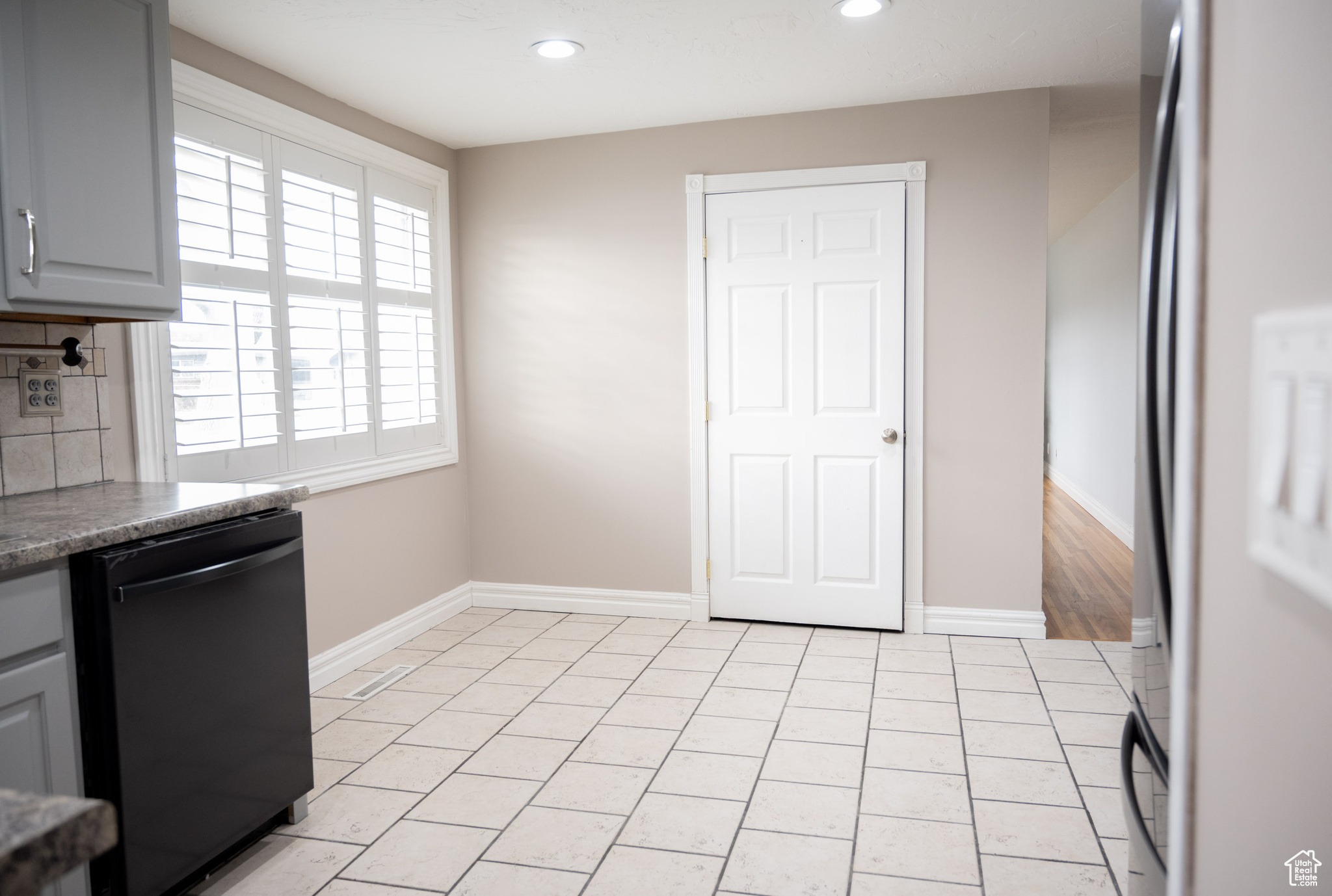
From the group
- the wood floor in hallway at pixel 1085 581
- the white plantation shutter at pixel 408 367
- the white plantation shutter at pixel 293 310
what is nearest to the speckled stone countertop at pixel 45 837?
the white plantation shutter at pixel 293 310

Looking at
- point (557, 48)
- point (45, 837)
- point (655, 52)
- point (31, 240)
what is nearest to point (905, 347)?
point (655, 52)

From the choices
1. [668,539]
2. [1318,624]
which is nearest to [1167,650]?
[1318,624]

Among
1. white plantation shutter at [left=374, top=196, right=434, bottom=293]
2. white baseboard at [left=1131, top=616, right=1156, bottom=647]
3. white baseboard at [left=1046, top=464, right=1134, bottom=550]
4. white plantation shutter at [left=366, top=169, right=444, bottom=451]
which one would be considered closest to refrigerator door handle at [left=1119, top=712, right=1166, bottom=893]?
white baseboard at [left=1131, top=616, right=1156, bottom=647]

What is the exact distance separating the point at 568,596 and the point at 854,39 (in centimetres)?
290

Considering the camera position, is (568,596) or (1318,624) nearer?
(1318,624)

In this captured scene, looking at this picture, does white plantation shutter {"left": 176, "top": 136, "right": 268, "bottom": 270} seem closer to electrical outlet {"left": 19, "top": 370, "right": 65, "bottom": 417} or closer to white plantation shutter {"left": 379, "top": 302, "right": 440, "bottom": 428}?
electrical outlet {"left": 19, "top": 370, "right": 65, "bottom": 417}

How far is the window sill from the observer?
3195 millimetres

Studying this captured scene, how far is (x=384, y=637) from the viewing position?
12.3 feet

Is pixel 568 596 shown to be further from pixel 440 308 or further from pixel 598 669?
pixel 440 308

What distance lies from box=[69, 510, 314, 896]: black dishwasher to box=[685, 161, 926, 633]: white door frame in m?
2.20

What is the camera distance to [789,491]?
13.1 ft

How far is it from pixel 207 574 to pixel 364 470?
1736 millimetres

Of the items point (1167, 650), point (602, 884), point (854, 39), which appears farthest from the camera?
point (854, 39)

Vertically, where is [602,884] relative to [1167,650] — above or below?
below
